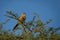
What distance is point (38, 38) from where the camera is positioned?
352 centimetres

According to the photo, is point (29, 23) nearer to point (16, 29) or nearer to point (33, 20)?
point (33, 20)

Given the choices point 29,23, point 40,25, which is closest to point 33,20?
point 29,23

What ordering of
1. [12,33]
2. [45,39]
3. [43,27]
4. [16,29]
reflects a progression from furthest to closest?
[16,29] < [12,33] < [43,27] < [45,39]

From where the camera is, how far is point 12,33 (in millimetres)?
3850

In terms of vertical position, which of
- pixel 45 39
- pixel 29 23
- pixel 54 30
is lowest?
pixel 45 39

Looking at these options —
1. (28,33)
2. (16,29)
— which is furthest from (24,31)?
(16,29)

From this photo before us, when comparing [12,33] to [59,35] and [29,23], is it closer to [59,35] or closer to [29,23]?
[29,23]

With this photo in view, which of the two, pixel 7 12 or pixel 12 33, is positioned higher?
pixel 7 12

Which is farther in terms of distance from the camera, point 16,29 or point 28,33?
point 16,29

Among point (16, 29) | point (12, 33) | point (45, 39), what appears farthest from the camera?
point (16, 29)

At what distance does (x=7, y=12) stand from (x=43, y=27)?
74cm

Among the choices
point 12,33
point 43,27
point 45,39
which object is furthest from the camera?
point 12,33

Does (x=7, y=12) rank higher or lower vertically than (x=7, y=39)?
higher

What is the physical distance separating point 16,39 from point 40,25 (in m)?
0.46
